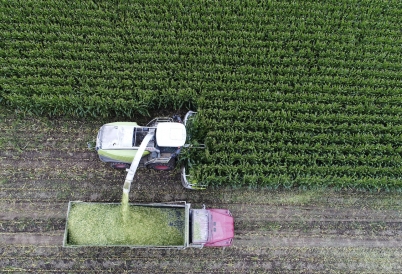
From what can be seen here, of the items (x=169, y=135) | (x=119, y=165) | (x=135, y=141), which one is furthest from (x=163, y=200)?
(x=169, y=135)

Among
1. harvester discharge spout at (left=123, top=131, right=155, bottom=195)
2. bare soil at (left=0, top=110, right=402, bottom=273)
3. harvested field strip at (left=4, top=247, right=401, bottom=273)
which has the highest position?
harvester discharge spout at (left=123, top=131, right=155, bottom=195)

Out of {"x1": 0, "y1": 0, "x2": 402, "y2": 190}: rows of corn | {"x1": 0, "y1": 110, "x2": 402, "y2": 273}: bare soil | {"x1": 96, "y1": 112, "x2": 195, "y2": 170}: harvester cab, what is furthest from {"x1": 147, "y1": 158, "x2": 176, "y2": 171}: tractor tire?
{"x1": 0, "y1": 0, "x2": 402, "y2": 190}: rows of corn

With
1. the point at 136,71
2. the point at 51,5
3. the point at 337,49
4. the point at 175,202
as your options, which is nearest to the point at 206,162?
the point at 175,202

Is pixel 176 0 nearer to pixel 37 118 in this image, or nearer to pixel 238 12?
pixel 238 12

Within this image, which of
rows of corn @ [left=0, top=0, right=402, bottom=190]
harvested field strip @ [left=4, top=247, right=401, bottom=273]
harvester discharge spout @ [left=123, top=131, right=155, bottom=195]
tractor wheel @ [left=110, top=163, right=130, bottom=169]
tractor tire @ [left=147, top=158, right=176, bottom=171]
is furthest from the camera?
rows of corn @ [left=0, top=0, right=402, bottom=190]

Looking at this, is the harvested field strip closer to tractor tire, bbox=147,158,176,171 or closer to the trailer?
the trailer

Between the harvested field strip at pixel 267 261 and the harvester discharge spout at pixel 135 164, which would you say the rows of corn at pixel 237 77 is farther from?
the harvested field strip at pixel 267 261
